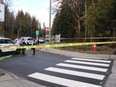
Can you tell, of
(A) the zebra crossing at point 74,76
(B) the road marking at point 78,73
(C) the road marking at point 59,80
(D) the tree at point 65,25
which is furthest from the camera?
(D) the tree at point 65,25

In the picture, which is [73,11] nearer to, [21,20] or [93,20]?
[93,20]

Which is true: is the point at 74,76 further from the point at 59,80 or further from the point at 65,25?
the point at 65,25

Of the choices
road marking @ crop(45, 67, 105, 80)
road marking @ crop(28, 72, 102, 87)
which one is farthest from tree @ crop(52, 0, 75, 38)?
road marking @ crop(28, 72, 102, 87)

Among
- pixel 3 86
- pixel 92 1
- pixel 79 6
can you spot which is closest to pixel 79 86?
pixel 3 86

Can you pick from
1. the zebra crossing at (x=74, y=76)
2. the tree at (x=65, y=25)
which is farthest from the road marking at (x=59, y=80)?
the tree at (x=65, y=25)

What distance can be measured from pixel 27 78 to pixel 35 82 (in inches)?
40.1

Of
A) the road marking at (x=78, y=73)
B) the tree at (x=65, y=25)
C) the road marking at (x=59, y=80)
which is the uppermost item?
the tree at (x=65, y=25)

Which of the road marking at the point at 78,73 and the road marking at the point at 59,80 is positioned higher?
the road marking at the point at 78,73

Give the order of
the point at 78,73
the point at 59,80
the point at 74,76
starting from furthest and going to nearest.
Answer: the point at 78,73 < the point at 74,76 < the point at 59,80

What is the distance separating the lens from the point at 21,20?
129m

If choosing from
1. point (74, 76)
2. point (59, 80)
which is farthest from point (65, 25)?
point (59, 80)

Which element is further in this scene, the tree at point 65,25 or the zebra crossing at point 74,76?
the tree at point 65,25

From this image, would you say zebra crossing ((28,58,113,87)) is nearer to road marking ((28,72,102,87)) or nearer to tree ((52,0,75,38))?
road marking ((28,72,102,87))

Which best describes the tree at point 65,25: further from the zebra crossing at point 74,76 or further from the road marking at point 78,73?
the zebra crossing at point 74,76
